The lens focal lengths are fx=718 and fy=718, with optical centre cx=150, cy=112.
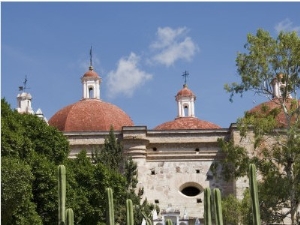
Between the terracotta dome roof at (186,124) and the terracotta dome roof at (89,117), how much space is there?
1.74 m

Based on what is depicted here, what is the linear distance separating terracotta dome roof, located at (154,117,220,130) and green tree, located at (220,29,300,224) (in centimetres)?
1427

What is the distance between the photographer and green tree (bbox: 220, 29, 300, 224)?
17.5 meters

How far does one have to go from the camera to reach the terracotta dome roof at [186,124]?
33312mm

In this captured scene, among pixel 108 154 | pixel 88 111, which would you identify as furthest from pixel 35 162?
pixel 88 111

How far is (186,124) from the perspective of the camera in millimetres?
33625

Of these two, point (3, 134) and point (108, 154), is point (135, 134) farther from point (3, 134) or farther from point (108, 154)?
point (3, 134)

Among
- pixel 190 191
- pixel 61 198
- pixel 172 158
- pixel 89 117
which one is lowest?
pixel 61 198

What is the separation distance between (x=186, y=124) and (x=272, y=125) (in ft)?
51.3

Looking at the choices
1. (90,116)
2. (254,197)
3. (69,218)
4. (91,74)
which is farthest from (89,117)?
(69,218)

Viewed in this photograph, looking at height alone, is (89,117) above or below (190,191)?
above

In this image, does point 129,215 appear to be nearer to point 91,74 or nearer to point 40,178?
point 40,178

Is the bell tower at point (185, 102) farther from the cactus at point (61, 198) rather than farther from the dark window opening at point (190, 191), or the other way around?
the cactus at point (61, 198)

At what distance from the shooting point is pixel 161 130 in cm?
3095

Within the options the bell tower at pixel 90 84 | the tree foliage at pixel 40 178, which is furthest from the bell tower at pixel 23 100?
the tree foliage at pixel 40 178
